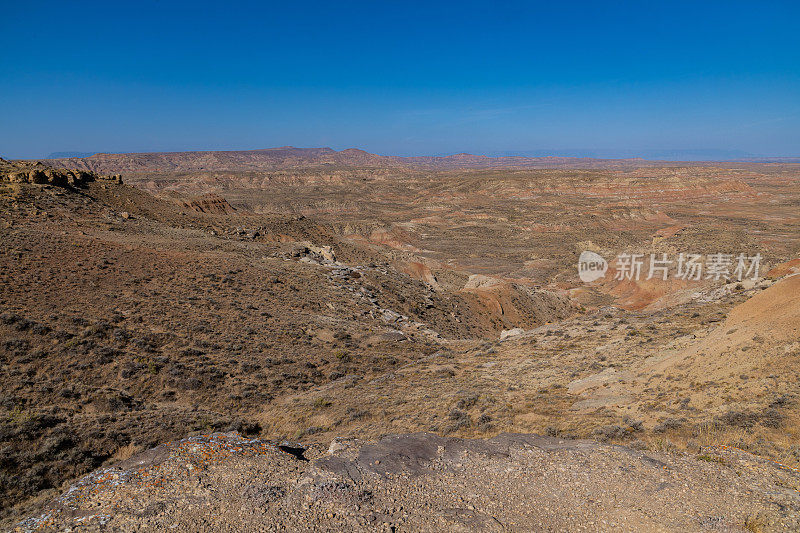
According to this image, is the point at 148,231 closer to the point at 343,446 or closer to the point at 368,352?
the point at 368,352

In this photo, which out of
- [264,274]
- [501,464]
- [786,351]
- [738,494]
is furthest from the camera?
[264,274]

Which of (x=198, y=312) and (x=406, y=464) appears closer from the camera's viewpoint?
(x=406, y=464)

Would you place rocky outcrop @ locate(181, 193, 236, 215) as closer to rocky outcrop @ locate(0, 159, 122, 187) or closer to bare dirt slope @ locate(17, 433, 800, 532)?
rocky outcrop @ locate(0, 159, 122, 187)

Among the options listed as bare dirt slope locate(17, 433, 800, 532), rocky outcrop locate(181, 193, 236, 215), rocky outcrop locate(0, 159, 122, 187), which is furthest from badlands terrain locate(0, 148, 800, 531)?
rocky outcrop locate(181, 193, 236, 215)

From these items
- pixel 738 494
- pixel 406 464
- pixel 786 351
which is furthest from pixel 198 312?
pixel 786 351

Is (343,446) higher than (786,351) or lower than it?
lower

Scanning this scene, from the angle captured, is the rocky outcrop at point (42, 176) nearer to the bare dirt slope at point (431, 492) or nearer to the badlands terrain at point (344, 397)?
the badlands terrain at point (344, 397)

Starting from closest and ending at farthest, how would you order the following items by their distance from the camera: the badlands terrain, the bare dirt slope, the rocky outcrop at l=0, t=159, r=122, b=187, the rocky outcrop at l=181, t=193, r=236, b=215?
1. the bare dirt slope
2. the badlands terrain
3. the rocky outcrop at l=0, t=159, r=122, b=187
4. the rocky outcrop at l=181, t=193, r=236, b=215

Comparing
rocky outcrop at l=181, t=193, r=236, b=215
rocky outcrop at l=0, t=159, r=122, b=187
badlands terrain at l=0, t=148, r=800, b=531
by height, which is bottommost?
badlands terrain at l=0, t=148, r=800, b=531

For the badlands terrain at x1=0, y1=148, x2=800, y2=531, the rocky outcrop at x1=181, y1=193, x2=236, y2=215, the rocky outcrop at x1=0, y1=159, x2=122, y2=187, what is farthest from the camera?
the rocky outcrop at x1=181, y1=193, x2=236, y2=215
